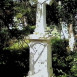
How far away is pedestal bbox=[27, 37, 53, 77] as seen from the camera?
12.6 feet

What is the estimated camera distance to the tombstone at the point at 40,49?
383 cm

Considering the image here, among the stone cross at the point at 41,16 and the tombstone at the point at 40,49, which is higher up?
the stone cross at the point at 41,16

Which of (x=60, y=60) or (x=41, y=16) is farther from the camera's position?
(x=60, y=60)

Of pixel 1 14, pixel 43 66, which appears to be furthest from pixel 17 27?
pixel 43 66

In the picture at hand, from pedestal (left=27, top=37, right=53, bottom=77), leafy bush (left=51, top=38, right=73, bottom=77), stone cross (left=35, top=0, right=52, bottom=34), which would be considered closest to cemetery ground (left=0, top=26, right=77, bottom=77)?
leafy bush (left=51, top=38, right=73, bottom=77)

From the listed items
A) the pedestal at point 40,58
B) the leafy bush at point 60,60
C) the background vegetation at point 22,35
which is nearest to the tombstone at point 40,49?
the pedestal at point 40,58

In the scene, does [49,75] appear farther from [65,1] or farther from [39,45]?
[65,1]

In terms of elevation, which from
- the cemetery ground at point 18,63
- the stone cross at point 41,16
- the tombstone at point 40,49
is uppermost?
the stone cross at point 41,16

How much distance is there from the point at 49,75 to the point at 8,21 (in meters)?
1.73

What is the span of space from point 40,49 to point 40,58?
0.74ft

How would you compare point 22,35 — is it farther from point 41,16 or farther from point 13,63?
point 13,63

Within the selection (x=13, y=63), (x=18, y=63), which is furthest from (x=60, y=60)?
(x=13, y=63)

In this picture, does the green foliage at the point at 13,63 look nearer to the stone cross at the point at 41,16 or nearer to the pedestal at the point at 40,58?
the pedestal at the point at 40,58

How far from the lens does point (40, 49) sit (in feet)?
12.6
